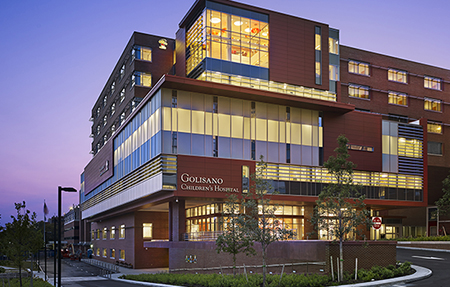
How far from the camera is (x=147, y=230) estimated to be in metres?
61.6

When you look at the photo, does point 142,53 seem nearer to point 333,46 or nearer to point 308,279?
point 333,46

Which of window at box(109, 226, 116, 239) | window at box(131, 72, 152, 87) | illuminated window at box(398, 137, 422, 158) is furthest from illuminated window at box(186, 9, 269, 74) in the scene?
window at box(109, 226, 116, 239)

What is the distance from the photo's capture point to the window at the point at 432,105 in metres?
68.1

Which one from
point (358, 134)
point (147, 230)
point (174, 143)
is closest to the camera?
point (174, 143)

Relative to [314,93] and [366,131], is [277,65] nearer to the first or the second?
[314,93]

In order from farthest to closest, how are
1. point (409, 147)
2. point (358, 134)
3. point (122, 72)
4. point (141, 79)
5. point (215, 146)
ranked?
point (122, 72) < point (141, 79) < point (409, 147) < point (358, 134) < point (215, 146)

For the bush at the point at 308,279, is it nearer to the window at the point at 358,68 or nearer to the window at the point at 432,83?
the window at the point at 358,68

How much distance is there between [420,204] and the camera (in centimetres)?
5691

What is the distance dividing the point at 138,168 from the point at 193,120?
10512 mm

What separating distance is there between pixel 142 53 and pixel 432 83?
1677 inches

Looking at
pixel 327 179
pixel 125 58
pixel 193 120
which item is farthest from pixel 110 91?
pixel 327 179

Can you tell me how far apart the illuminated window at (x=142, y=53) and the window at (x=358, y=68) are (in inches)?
1051

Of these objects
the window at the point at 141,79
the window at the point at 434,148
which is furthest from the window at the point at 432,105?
the window at the point at 141,79

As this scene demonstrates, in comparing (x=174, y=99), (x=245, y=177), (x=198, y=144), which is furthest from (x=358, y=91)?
(x=174, y=99)
